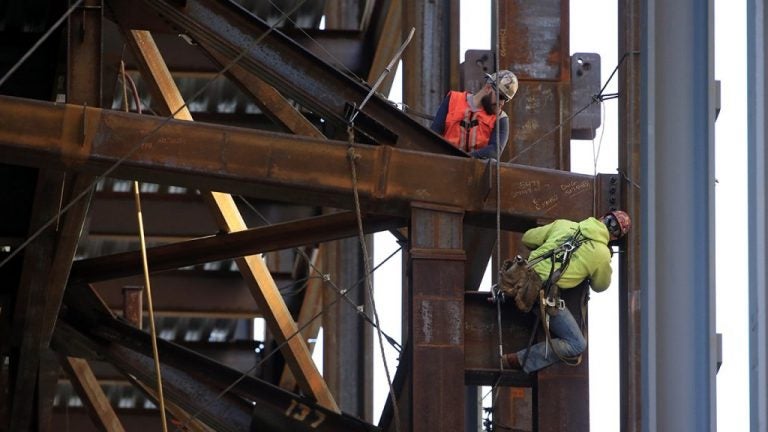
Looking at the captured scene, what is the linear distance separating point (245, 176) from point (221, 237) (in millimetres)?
3032

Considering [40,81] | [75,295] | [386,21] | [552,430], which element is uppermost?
[386,21]

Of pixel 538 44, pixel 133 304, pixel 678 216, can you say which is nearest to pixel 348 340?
pixel 133 304

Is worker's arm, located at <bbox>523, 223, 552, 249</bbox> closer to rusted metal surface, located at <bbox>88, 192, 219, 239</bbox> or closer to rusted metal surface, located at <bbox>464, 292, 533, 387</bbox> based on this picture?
rusted metal surface, located at <bbox>464, 292, 533, 387</bbox>

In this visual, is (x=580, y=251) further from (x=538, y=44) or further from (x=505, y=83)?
(x=538, y=44)

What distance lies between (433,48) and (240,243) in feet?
12.4

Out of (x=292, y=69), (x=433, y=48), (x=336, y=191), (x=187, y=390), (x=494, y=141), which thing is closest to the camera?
(x=336, y=191)

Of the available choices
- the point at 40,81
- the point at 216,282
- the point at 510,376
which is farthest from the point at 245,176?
the point at 216,282

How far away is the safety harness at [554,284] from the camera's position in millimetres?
14531

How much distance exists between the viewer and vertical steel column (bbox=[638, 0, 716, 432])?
10758mm

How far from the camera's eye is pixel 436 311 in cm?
1456

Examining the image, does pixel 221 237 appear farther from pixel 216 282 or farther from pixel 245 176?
pixel 216 282

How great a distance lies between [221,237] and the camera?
56.6 feet

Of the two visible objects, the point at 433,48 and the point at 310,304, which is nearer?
the point at 433,48

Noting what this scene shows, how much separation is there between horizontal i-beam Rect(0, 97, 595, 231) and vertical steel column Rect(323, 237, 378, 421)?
37.3 feet
